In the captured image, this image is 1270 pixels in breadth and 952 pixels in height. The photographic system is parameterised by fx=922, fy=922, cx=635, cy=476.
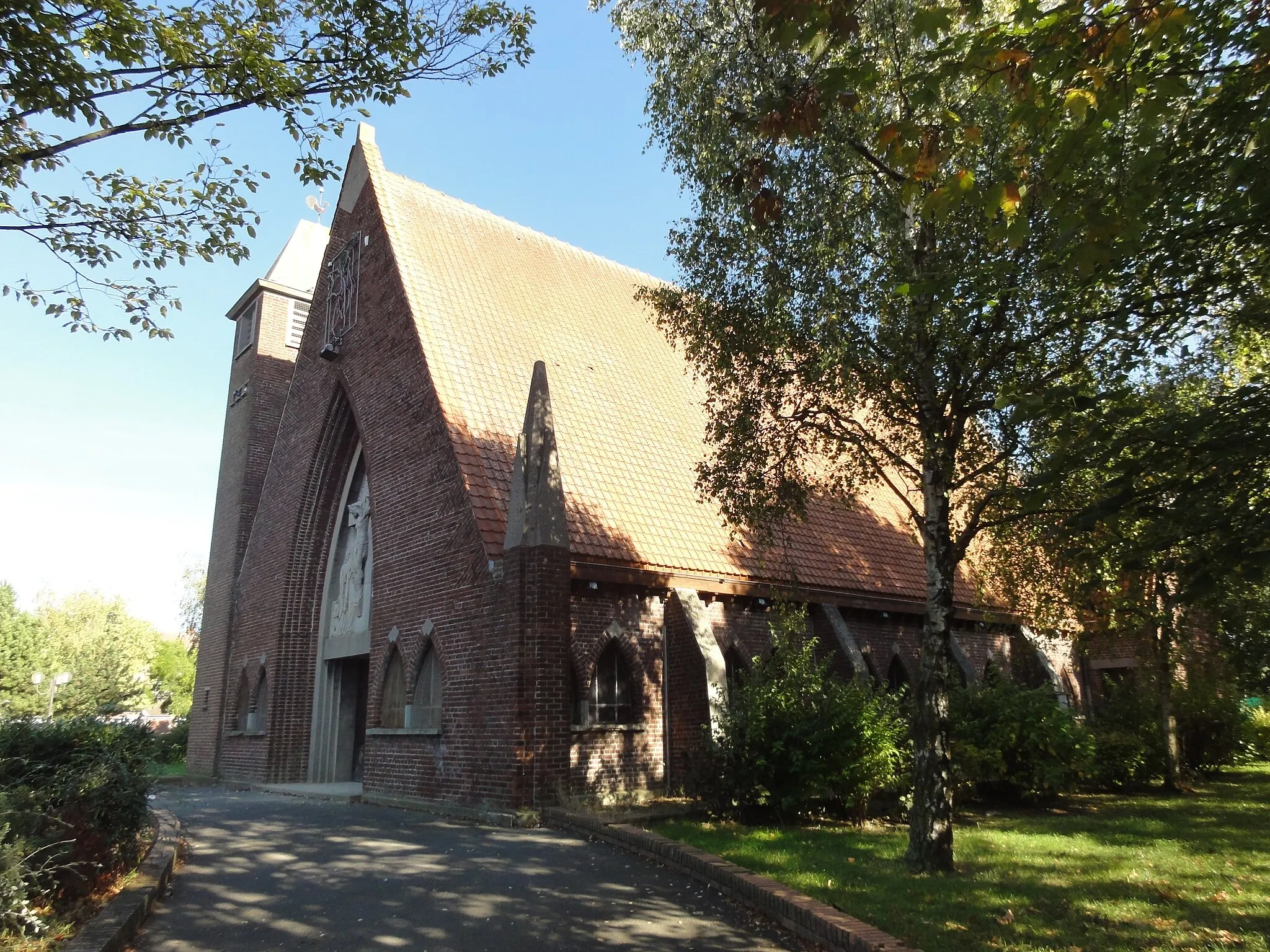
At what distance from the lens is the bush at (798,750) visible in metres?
11.6

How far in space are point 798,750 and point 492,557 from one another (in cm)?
499

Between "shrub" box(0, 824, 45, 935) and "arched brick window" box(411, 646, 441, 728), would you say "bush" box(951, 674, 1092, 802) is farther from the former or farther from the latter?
"shrub" box(0, 824, 45, 935)

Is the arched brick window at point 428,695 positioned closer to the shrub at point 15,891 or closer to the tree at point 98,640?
the shrub at point 15,891

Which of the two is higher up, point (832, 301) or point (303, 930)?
point (832, 301)

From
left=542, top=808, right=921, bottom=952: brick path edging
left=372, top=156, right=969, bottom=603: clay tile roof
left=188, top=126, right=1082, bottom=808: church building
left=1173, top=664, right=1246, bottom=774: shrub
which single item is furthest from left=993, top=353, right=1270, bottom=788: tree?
left=1173, top=664, right=1246, bottom=774: shrub

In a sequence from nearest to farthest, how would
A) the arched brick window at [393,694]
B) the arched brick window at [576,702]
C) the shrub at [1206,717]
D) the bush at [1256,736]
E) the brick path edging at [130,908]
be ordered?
the brick path edging at [130,908] < the arched brick window at [576,702] < the arched brick window at [393,694] < the shrub at [1206,717] < the bush at [1256,736]

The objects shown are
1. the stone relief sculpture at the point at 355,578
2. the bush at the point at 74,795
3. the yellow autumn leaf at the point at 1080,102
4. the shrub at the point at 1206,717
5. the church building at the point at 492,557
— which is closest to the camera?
the yellow autumn leaf at the point at 1080,102

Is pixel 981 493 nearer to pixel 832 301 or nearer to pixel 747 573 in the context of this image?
pixel 832 301

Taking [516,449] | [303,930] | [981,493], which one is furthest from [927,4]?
[303,930]

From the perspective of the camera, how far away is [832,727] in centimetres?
1171

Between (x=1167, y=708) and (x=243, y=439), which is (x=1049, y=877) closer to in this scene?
(x=1167, y=708)

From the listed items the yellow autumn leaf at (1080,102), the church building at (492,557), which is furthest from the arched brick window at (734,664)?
the yellow autumn leaf at (1080,102)

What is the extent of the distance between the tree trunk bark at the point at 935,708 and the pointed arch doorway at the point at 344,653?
12.2 metres

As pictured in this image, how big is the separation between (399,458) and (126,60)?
30.8 feet
